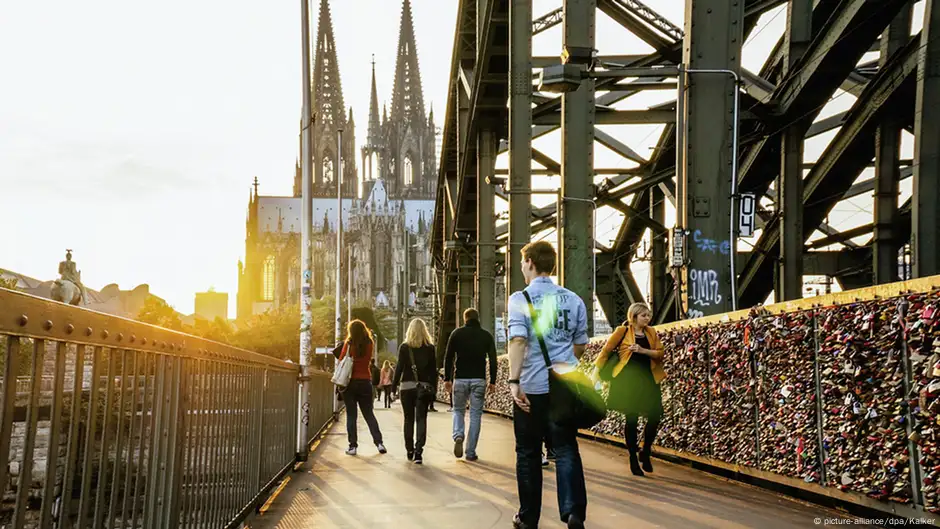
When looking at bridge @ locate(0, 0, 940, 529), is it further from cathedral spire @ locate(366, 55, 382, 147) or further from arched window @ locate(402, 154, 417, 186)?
cathedral spire @ locate(366, 55, 382, 147)

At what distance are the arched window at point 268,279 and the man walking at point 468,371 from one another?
133 meters

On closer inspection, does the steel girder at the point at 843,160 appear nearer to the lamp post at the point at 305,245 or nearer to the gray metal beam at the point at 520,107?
the gray metal beam at the point at 520,107

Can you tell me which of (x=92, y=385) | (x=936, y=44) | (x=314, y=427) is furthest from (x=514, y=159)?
(x=92, y=385)

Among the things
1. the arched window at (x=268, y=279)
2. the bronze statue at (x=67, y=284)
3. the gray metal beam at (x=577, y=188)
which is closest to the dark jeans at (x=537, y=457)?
the gray metal beam at (x=577, y=188)

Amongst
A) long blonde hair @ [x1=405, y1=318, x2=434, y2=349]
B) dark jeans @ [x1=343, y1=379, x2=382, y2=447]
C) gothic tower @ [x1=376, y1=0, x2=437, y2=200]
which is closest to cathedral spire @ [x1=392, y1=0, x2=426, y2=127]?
gothic tower @ [x1=376, y1=0, x2=437, y2=200]

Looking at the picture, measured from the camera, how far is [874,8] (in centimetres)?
1509

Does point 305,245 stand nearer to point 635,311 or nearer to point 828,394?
point 635,311

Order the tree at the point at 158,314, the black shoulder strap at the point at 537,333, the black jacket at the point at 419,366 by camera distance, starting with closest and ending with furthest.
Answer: the black shoulder strap at the point at 537,333, the black jacket at the point at 419,366, the tree at the point at 158,314

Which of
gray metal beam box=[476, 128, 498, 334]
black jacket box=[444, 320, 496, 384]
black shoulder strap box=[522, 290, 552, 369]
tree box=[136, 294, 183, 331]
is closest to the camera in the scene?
black shoulder strap box=[522, 290, 552, 369]

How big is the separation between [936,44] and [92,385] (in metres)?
13.7

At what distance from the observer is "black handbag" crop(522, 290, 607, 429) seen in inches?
252

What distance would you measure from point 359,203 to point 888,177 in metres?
123

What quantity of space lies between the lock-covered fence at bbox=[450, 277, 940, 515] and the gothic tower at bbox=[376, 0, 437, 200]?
138 metres

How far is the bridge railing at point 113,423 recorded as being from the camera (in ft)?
8.16
